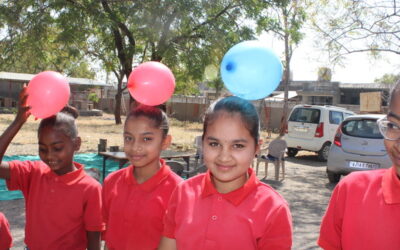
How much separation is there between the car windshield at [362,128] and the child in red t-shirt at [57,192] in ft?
20.4

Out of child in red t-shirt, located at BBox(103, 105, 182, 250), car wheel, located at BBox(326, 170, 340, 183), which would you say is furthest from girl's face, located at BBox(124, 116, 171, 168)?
car wheel, located at BBox(326, 170, 340, 183)

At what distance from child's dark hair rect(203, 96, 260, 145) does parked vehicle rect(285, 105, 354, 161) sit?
9.74m

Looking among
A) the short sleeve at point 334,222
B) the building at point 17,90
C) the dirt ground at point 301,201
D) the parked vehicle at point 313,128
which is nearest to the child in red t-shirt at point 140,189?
the short sleeve at point 334,222

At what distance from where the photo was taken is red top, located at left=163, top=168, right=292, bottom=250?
1.60 meters

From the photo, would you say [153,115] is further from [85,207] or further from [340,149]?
[340,149]

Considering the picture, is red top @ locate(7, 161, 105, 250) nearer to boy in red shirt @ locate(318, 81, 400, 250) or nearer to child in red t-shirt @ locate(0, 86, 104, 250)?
child in red t-shirt @ locate(0, 86, 104, 250)

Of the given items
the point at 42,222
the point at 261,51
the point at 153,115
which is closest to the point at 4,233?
the point at 42,222

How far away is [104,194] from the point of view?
7.28ft

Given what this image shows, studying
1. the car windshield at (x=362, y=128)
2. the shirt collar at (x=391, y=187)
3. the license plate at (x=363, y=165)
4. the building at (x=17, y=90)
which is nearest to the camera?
the shirt collar at (x=391, y=187)

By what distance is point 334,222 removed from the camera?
1.69 metres

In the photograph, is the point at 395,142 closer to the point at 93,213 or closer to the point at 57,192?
the point at 93,213

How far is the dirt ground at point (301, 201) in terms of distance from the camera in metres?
4.67

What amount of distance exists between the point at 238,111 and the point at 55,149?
1.18 metres

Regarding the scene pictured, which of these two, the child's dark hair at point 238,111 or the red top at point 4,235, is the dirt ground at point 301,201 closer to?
the red top at point 4,235
